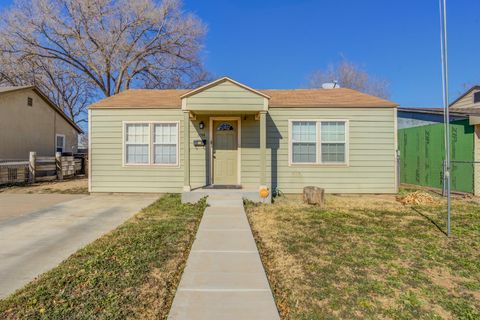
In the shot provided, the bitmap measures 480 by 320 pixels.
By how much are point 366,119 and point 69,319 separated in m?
8.96

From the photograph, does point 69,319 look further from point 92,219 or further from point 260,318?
point 92,219

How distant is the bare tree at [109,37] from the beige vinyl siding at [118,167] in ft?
48.1

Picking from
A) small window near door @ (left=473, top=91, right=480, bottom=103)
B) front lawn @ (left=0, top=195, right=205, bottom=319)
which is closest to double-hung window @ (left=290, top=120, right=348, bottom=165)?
front lawn @ (left=0, top=195, right=205, bottom=319)

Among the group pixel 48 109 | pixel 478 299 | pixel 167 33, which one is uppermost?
pixel 167 33

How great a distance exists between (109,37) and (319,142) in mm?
18841

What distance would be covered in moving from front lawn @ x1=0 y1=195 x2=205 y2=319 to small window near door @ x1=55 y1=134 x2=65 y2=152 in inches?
559

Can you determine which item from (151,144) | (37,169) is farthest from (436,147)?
(37,169)

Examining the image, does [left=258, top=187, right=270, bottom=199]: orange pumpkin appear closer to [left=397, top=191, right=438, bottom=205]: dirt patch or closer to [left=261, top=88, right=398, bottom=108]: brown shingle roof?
[left=261, top=88, right=398, bottom=108]: brown shingle roof

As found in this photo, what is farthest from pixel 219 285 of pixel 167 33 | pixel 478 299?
pixel 167 33

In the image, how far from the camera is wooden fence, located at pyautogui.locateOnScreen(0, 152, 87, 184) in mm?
11742

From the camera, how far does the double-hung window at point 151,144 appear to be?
9.09 m

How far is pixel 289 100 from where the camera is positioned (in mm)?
9445

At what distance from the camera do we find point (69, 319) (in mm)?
2330

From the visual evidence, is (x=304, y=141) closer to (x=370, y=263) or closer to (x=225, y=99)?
(x=225, y=99)
